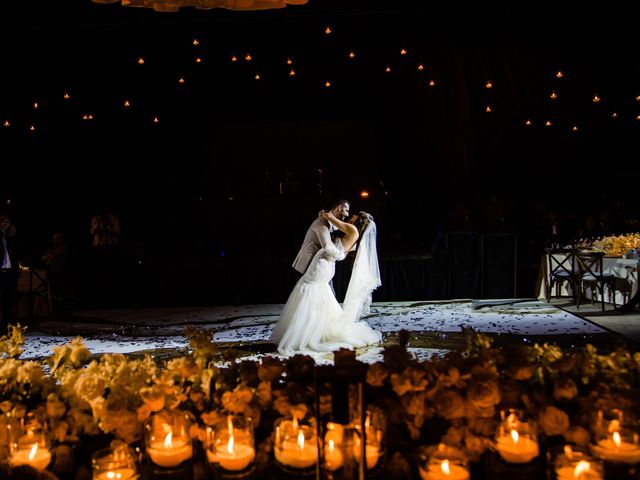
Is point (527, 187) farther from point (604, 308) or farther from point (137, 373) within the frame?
point (137, 373)

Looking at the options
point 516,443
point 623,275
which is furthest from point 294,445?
point 623,275

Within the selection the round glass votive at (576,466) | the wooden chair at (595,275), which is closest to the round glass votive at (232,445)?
the round glass votive at (576,466)

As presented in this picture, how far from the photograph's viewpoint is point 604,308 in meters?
8.82

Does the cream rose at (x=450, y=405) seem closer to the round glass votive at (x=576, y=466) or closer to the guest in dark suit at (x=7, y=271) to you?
the round glass votive at (x=576, y=466)

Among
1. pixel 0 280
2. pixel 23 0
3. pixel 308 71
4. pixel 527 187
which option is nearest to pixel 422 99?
pixel 308 71

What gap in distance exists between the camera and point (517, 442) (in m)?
1.70

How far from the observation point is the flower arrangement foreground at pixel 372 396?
1.80 metres

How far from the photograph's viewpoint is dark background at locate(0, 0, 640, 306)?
413 inches

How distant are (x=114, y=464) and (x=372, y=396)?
32.2 inches

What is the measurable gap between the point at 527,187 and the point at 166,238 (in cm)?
→ 855

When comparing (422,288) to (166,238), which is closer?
(422,288)

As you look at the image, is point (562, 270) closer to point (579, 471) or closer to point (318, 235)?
point (318, 235)

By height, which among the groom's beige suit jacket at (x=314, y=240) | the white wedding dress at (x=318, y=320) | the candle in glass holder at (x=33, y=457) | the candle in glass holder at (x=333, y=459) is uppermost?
the groom's beige suit jacket at (x=314, y=240)

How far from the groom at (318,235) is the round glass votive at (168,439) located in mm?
4668
